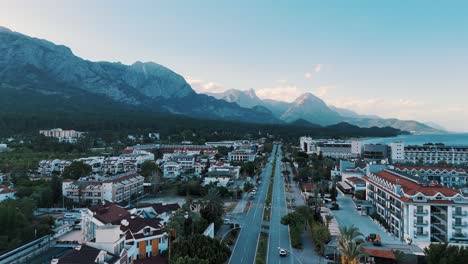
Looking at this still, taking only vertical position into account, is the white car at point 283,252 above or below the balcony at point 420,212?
below

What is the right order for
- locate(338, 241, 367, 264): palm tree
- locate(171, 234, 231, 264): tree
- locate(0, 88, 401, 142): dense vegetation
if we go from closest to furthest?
locate(338, 241, 367, 264): palm tree < locate(171, 234, 231, 264): tree < locate(0, 88, 401, 142): dense vegetation

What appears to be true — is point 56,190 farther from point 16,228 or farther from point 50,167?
point 50,167

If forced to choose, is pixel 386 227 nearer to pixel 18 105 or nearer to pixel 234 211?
pixel 234 211

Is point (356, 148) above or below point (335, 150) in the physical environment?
above

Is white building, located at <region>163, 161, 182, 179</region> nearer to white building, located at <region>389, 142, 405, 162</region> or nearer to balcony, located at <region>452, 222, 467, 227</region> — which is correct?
balcony, located at <region>452, 222, 467, 227</region>

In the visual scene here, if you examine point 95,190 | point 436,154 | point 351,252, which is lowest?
point 95,190

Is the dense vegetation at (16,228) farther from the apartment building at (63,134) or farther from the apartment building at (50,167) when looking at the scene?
the apartment building at (63,134)

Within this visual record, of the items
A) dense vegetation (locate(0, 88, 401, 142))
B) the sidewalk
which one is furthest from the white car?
dense vegetation (locate(0, 88, 401, 142))

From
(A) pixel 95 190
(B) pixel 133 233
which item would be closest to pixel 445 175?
(B) pixel 133 233

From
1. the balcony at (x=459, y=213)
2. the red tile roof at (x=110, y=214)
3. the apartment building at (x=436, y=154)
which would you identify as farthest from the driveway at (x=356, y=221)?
the apartment building at (x=436, y=154)
